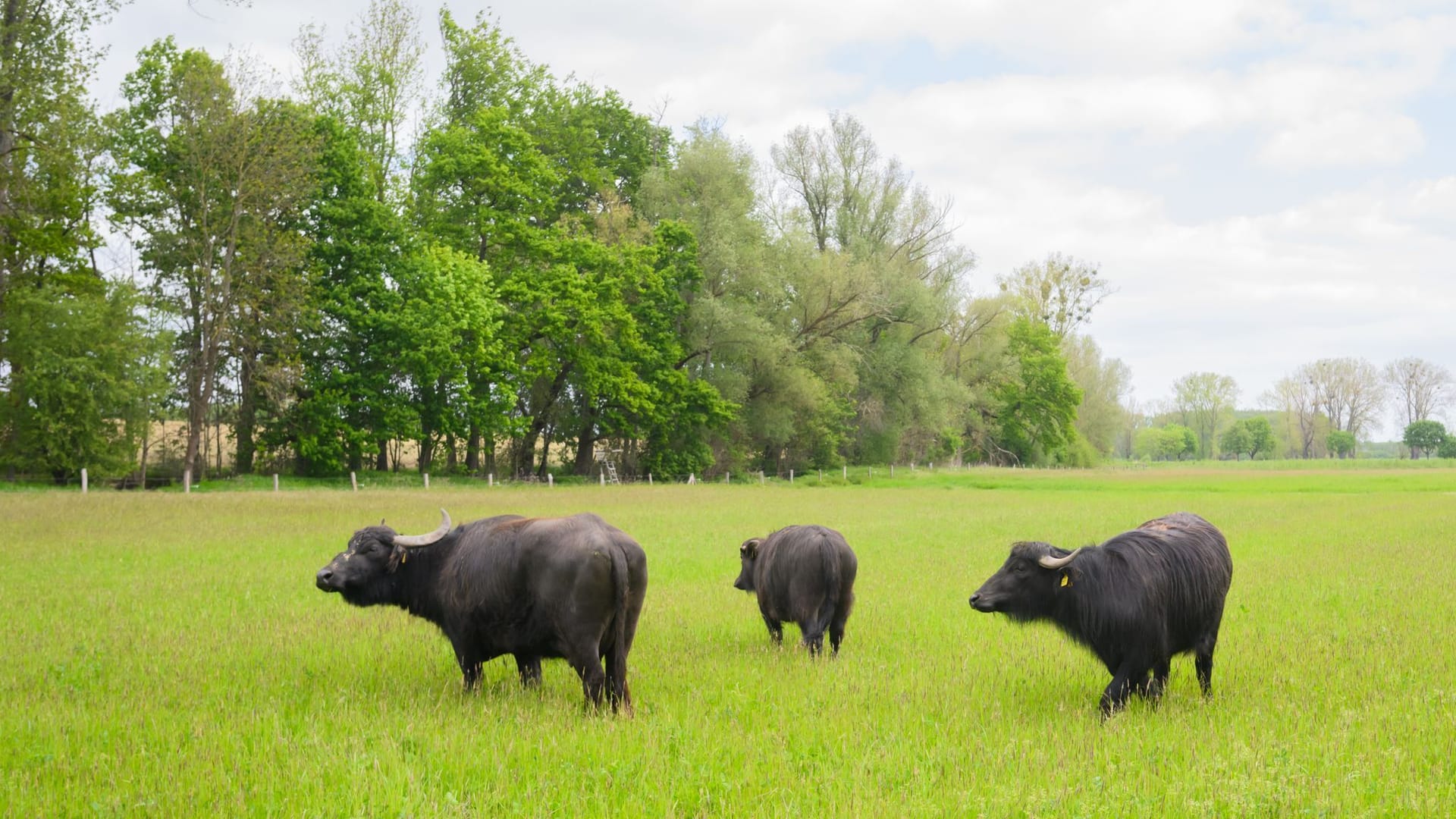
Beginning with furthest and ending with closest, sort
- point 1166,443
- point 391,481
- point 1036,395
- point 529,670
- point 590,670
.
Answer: point 1166,443, point 1036,395, point 391,481, point 529,670, point 590,670

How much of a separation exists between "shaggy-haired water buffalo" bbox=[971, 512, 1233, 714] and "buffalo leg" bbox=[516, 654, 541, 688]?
3848 mm

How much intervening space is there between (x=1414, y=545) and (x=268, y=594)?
20957 millimetres

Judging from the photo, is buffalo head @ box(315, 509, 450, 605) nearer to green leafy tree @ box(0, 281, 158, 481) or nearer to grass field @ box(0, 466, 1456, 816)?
grass field @ box(0, 466, 1456, 816)

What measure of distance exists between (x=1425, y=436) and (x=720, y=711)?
147 meters

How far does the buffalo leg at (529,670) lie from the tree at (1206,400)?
169 meters

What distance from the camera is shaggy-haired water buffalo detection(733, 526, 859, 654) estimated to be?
34.2 ft

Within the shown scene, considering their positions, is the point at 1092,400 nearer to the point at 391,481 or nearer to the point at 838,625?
the point at 391,481

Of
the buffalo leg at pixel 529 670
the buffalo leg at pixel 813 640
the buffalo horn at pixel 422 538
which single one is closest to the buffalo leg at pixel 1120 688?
the buffalo leg at pixel 813 640

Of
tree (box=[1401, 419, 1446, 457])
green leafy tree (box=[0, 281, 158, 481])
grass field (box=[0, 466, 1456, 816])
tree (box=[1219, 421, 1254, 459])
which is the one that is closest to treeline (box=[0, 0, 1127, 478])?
green leafy tree (box=[0, 281, 158, 481])

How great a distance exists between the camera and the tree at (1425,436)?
413ft

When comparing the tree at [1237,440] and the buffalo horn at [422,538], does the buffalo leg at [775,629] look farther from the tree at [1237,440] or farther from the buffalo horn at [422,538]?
the tree at [1237,440]

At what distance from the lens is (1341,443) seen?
136750 mm

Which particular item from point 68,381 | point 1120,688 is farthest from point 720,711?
point 68,381

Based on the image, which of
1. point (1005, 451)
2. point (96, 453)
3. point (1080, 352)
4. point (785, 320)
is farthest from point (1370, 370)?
point (96, 453)
